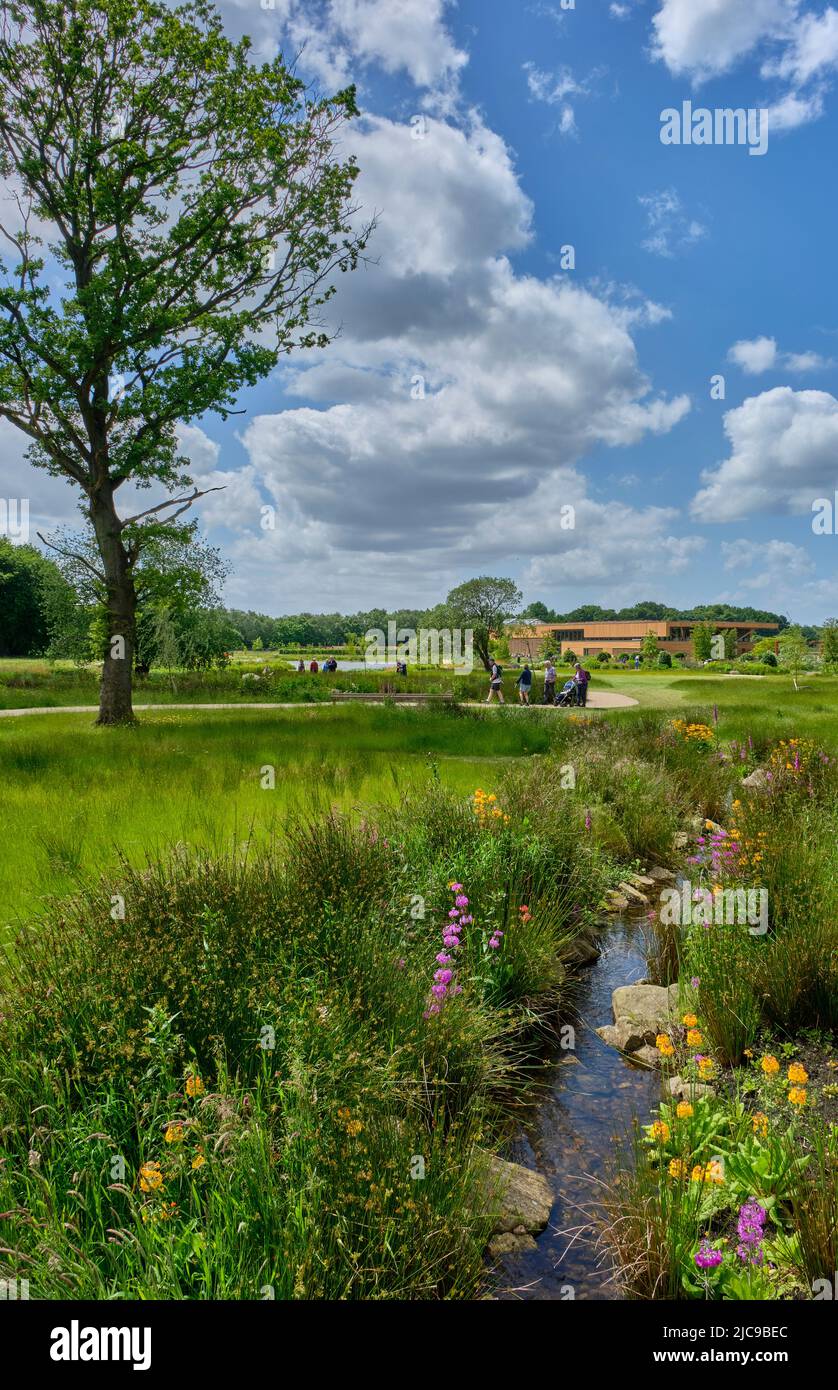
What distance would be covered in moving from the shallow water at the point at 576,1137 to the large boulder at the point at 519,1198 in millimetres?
66

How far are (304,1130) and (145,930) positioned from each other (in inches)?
71.1

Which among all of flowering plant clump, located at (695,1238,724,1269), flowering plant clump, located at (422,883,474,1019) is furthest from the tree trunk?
flowering plant clump, located at (695,1238,724,1269)

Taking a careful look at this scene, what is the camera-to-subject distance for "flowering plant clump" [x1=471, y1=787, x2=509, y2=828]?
7535mm

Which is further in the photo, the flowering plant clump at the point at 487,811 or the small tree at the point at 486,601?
the small tree at the point at 486,601

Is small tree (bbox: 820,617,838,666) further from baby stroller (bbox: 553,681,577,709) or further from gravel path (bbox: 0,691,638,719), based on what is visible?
baby stroller (bbox: 553,681,577,709)

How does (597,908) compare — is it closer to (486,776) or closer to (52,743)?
(486,776)

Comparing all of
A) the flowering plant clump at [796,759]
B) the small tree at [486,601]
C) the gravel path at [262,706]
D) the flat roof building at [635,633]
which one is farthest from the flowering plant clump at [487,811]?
the flat roof building at [635,633]

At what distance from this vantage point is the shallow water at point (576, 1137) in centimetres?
331

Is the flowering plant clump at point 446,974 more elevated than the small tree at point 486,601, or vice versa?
the small tree at point 486,601

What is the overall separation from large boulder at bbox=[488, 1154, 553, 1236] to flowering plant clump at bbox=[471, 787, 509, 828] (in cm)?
383

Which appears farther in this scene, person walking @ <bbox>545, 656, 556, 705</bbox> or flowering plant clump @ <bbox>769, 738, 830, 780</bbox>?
person walking @ <bbox>545, 656, 556, 705</bbox>

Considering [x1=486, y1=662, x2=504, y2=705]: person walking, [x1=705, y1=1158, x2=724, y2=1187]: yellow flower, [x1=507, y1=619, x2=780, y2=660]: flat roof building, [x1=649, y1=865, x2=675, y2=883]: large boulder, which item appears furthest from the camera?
[x1=507, y1=619, x2=780, y2=660]: flat roof building

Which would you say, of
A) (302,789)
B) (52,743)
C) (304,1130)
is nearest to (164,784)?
(302,789)

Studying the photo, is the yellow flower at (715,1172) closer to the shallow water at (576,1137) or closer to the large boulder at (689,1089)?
the shallow water at (576,1137)
